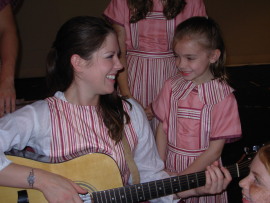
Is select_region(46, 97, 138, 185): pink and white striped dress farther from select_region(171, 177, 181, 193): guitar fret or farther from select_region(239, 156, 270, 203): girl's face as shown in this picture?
select_region(239, 156, 270, 203): girl's face

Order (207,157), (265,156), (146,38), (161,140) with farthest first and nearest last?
1. (146,38)
2. (161,140)
3. (207,157)
4. (265,156)

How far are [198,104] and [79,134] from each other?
700 mm

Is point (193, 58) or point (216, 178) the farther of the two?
point (193, 58)

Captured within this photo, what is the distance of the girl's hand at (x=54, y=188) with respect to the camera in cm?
137

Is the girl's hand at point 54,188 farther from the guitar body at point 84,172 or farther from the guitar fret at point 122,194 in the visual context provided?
the guitar fret at point 122,194

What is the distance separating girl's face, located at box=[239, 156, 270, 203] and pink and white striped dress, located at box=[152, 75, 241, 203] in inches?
20.7

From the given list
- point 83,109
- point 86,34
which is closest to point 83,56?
point 86,34

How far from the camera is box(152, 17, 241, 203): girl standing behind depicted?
173cm

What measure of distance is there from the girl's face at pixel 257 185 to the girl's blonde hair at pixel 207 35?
28.9 inches

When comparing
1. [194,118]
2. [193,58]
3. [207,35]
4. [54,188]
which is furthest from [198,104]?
[54,188]

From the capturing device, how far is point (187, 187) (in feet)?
5.04

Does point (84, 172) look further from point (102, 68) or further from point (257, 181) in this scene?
point (257, 181)

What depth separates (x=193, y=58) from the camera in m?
1.76

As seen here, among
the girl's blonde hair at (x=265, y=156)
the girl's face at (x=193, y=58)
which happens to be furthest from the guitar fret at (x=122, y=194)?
the girl's face at (x=193, y=58)
